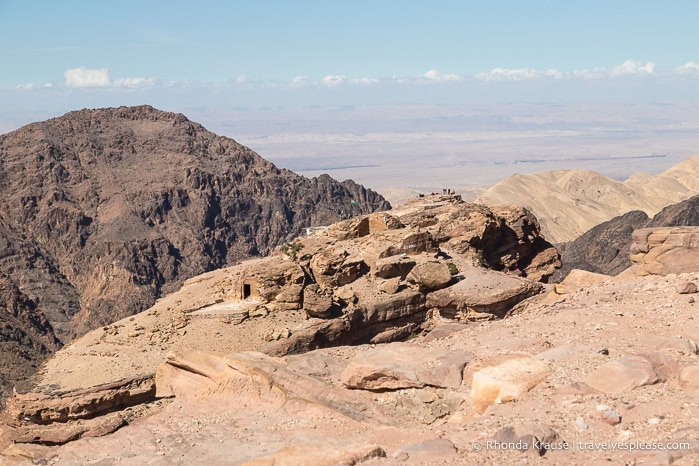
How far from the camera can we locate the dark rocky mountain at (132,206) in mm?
97688

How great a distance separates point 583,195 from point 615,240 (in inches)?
2628

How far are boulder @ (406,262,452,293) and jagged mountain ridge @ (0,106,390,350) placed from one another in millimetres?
69961

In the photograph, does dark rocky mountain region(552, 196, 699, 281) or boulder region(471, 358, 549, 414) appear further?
dark rocky mountain region(552, 196, 699, 281)

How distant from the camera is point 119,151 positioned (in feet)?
399

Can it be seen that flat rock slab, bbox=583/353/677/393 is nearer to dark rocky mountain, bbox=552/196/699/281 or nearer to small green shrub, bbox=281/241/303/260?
small green shrub, bbox=281/241/303/260

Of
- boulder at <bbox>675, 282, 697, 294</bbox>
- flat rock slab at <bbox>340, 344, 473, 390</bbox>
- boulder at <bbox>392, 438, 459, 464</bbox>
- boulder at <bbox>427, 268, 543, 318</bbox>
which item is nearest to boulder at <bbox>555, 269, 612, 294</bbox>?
boulder at <bbox>427, 268, 543, 318</bbox>

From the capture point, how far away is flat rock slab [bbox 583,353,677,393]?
13.0 m

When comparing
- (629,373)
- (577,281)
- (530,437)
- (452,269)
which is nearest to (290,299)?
(452,269)

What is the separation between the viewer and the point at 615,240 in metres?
61.3

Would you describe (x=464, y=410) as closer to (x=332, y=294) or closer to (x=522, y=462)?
(x=522, y=462)

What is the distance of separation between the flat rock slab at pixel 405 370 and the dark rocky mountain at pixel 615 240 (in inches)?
1573

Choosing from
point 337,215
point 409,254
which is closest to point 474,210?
point 409,254

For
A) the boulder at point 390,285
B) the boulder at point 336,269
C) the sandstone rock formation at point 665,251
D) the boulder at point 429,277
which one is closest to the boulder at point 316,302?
the boulder at point 336,269

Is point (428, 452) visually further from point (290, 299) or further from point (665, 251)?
point (665, 251)
